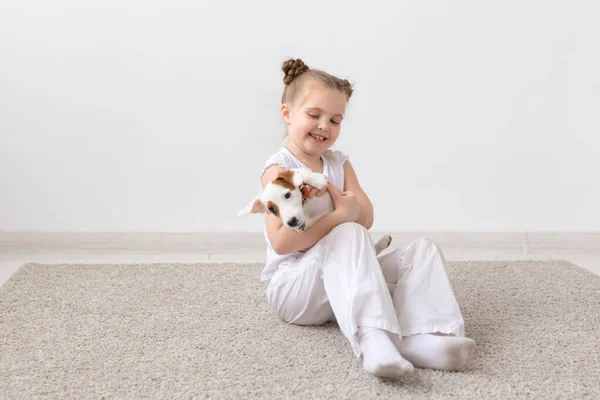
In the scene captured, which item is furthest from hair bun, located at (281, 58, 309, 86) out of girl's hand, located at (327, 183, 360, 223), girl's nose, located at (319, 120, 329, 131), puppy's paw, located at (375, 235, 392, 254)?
puppy's paw, located at (375, 235, 392, 254)

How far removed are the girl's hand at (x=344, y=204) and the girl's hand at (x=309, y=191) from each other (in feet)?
0.08

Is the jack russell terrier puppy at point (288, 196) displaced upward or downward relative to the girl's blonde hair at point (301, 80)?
downward

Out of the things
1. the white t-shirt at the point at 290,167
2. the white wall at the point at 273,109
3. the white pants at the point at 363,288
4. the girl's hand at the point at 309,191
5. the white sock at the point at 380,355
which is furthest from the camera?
the white wall at the point at 273,109

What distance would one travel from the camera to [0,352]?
4.17 feet

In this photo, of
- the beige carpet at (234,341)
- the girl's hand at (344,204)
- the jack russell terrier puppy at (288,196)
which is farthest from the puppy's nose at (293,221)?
the beige carpet at (234,341)

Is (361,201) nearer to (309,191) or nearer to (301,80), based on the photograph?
(309,191)

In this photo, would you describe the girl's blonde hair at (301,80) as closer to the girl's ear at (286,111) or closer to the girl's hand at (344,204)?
the girl's ear at (286,111)

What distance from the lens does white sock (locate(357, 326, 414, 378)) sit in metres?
1.08

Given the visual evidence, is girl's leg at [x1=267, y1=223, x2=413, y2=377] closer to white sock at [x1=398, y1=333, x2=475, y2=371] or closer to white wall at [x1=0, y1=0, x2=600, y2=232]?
white sock at [x1=398, y1=333, x2=475, y2=371]

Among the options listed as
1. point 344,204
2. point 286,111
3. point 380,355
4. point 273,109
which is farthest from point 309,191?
point 273,109

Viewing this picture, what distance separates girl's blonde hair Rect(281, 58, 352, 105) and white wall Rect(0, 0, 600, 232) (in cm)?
74

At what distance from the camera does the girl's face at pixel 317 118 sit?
1.37 m

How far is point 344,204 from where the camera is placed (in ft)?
4.45

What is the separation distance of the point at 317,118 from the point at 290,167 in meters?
0.11
